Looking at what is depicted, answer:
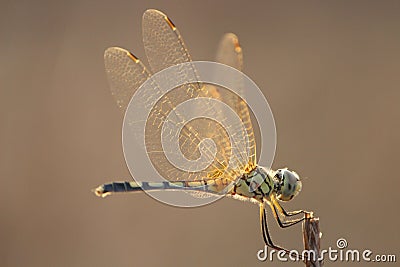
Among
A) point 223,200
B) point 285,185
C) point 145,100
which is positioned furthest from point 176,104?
point 223,200

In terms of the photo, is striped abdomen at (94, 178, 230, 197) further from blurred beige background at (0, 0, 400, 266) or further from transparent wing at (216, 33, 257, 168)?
blurred beige background at (0, 0, 400, 266)

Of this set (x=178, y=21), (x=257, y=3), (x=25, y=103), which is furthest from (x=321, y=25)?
(x=25, y=103)

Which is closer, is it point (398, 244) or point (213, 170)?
point (213, 170)

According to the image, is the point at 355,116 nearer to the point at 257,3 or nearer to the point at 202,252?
the point at 257,3

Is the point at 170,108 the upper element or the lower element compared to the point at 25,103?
lower

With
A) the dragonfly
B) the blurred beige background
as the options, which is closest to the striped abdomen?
the dragonfly

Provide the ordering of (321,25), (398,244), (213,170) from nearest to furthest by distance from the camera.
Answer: (213,170) → (398,244) → (321,25)

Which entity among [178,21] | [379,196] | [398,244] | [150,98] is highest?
[178,21]

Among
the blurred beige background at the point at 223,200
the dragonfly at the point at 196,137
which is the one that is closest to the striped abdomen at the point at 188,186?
the dragonfly at the point at 196,137
